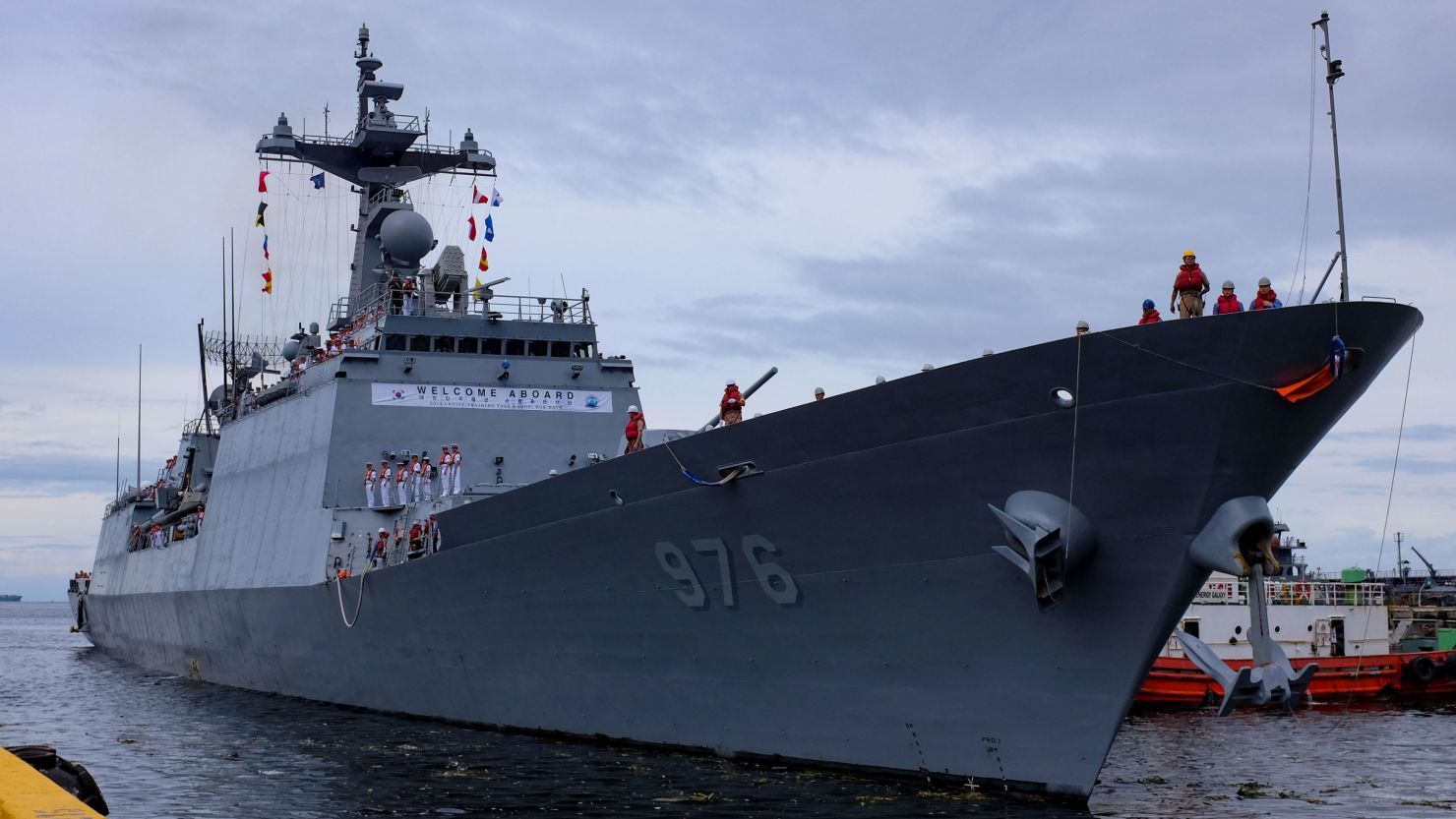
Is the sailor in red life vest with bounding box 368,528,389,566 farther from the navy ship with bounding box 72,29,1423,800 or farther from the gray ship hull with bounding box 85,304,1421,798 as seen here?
the gray ship hull with bounding box 85,304,1421,798

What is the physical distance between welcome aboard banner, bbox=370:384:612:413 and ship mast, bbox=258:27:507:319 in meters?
4.37

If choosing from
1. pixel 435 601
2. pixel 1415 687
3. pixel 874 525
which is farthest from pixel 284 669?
pixel 1415 687

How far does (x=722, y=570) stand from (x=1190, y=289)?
4.51m

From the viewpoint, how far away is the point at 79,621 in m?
40.2

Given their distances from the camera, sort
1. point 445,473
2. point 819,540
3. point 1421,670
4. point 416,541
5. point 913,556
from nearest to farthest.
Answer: point 913,556, point 819,540, point 416,541, point 445,473, point 1421,670

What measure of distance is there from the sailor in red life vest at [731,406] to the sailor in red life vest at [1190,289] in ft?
14.0

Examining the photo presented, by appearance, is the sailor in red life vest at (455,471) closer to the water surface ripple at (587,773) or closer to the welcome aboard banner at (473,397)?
the welcome aboard banner at (473,397)

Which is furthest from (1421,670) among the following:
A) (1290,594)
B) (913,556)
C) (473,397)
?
(913,556)

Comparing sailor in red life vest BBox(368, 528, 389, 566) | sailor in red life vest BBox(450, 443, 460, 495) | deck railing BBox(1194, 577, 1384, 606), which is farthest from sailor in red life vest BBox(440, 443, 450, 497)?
deck railing BBox(1194, 577, 1384, 606)

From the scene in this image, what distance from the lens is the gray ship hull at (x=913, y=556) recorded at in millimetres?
9391

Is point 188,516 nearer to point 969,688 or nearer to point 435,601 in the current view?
point 435,601

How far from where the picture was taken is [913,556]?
10.4 metres

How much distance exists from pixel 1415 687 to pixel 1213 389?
60.4ft

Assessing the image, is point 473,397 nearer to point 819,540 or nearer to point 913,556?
point 819,540
